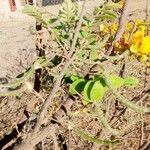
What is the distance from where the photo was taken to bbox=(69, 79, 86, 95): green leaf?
3.11 feet

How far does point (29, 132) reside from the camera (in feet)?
3.22

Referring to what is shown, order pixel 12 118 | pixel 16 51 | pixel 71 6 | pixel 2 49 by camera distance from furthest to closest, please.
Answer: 1. pixel 2 49
2. pixel 16 51
3. pixel 12 118
4. pixel 71 6

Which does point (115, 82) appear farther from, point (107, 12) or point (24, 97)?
point (24, 97)

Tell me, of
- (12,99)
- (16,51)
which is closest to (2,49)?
(16,51)

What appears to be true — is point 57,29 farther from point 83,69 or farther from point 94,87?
point 94,87

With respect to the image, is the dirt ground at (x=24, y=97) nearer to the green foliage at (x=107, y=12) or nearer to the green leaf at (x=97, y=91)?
the green foliage at (x=107, y=12)

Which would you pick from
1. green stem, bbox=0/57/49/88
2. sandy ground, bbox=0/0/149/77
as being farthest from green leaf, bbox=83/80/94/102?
sandy ground, bbox=0/0/149/77

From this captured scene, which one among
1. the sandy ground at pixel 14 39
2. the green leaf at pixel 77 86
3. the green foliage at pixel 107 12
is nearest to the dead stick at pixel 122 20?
the green foliage at pixel 107 12

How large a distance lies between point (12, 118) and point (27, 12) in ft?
8.84

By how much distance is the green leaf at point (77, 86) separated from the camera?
3.11 ft

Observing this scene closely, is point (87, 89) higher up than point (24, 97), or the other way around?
point (87, 89)

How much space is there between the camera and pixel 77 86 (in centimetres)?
96

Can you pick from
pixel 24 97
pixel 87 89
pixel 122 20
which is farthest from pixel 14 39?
pixel 87 89

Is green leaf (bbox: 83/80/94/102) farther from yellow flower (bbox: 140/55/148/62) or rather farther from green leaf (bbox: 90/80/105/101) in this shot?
yellow flower (bbox: 140/55/148/62)
